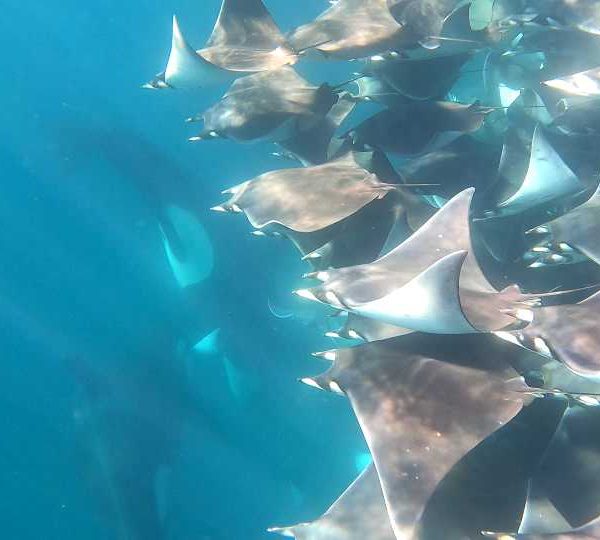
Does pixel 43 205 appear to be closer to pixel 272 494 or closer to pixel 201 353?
pixel 201 353

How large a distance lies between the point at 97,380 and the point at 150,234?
244cm

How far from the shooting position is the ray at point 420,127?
4984 millimetres

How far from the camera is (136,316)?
8477mm

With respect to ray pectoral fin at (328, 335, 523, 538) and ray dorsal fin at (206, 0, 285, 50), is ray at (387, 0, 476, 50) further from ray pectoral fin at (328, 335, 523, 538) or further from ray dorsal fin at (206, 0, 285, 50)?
ray pectoral fin at (328, 335, 523, 538)

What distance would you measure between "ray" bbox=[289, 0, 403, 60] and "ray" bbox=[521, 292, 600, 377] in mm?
2982

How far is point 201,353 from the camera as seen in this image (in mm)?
8469

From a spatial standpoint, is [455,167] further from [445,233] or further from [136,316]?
[136,316]

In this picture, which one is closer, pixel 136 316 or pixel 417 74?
pixel 417 74

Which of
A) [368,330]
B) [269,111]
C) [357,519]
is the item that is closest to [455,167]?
[269,111]

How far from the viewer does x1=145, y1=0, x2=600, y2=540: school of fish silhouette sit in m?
2.59

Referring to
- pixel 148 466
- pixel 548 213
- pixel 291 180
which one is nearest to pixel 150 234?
pixel 148 466

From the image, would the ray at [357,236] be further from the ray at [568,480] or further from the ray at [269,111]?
the ray at [568,480]

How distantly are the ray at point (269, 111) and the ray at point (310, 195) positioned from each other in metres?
0.56

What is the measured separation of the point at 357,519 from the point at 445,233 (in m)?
1.82
